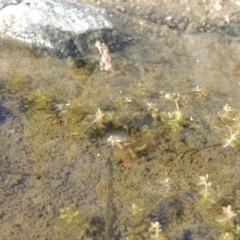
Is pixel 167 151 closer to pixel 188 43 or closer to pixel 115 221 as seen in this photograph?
pixel 115 221

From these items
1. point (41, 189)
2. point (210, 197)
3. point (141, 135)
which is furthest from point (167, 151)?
point (41, 189)

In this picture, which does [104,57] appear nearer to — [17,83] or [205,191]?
[17,83]

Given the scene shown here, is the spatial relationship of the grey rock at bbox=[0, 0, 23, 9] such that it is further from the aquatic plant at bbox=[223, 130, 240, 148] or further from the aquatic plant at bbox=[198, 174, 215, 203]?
the aquatic plant at bbox=[198, 174, 215, 203]

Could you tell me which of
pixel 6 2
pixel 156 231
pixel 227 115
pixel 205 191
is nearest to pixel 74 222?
pixel 156 231

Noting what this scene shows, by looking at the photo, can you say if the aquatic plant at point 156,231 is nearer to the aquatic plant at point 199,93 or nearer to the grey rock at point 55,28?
the aquatic plant at point 199,93

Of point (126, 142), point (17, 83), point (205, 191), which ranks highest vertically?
point (205, 191)

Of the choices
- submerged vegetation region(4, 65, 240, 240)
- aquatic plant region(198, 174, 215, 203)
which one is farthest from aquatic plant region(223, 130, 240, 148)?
aquatic plant region(198, 174, 215, 203)
